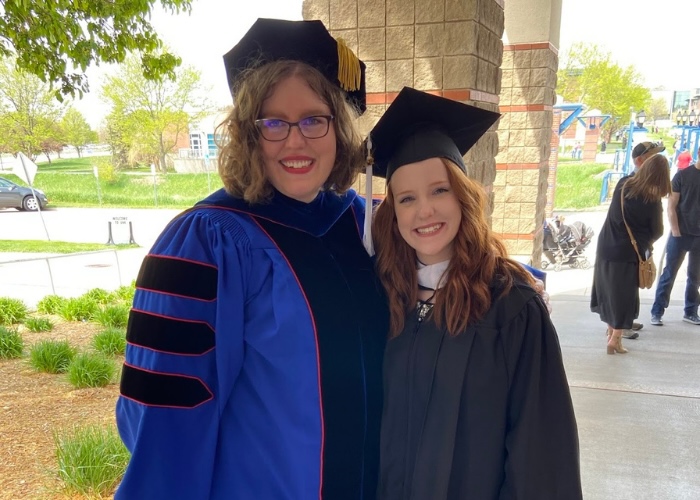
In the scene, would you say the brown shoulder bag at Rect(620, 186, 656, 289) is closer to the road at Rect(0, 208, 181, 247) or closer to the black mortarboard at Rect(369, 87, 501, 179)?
the black mortarboard at Rect(369, 87, 501, 179)

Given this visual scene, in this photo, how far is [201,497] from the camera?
1.23 meters

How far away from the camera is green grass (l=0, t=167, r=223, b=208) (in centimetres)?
2469

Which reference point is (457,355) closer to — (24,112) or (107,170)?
(24,112)

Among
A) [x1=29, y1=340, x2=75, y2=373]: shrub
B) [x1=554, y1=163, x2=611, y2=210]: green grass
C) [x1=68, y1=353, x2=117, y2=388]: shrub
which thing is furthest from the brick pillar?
[x1=554, y1=163, x2=611, y2=210]: green grass

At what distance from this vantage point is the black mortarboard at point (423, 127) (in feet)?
4.74

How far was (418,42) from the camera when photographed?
9.18 ft

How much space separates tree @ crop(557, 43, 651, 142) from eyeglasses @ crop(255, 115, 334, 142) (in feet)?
97.4

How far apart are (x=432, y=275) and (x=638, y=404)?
112 inches

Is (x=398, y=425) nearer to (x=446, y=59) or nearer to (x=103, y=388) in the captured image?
(x=446, y=59)

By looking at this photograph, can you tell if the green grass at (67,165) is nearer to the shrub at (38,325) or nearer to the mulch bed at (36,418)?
the shrub at (38,325)

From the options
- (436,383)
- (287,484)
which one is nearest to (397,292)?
(436,383)

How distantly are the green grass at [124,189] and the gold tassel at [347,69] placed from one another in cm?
2378

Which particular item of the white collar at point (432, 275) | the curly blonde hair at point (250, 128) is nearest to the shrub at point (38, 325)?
the curly blonde hair at point (250, 128)

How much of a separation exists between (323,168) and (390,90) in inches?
65.8
